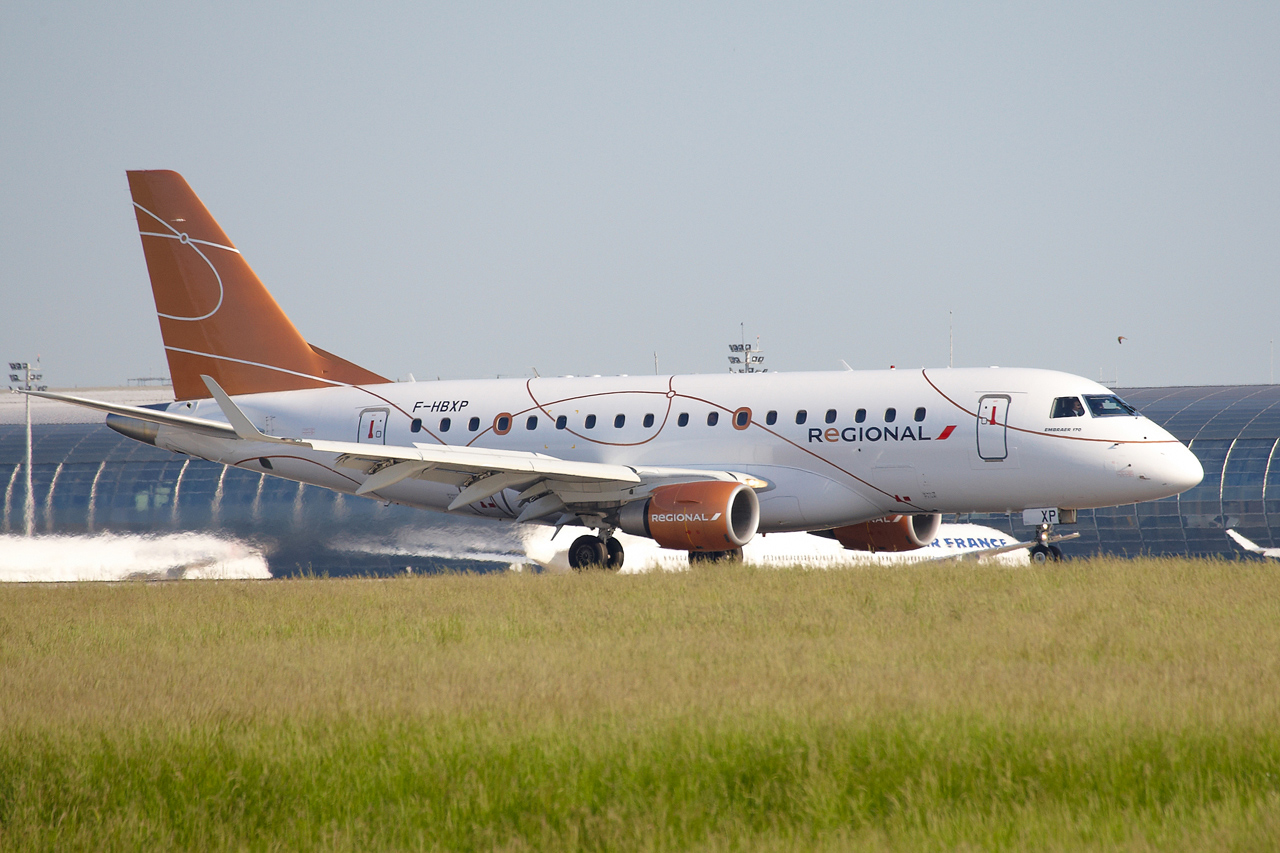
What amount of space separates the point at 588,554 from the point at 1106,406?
Result: 9954 mm

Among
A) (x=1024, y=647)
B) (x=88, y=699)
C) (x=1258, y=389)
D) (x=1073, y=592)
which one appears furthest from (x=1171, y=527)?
(x=88, y=699)

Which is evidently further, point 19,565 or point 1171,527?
point 19,565

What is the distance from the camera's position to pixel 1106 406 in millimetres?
23594

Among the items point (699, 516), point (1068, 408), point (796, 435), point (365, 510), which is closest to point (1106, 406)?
point (1068, 408)

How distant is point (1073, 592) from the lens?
695 inches

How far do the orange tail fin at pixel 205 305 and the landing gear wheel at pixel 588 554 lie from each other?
23.2ft

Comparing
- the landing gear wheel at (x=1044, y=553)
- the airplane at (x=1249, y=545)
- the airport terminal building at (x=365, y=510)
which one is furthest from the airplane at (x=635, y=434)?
the airplane at (x=1249, y=545)

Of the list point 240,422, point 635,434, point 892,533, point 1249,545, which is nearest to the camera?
point 240,422

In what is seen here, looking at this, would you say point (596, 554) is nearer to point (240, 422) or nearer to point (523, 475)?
point (523, 475)

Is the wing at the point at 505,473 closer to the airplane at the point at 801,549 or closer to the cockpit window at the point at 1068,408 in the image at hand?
the airplane at the point at 801,549

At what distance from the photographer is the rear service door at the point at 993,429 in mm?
23609

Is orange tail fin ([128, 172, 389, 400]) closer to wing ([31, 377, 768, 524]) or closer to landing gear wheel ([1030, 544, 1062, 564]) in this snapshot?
wing ([31, 377, 768, 524])

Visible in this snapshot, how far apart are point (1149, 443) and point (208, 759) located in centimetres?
1791

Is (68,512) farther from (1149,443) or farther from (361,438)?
(1149,443)
